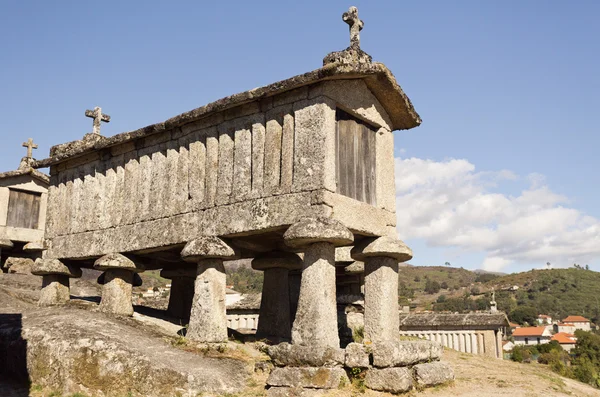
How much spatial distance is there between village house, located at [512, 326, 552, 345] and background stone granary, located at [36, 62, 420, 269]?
71903mm

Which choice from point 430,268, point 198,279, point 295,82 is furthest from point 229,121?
point 430,268

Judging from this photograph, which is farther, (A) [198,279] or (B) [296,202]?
(A) [198,279]

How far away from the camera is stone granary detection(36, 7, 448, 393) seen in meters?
7.54

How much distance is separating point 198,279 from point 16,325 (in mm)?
3076

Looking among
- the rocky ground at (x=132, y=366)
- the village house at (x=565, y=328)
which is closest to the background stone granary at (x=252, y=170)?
the rocky ground at (x=132, y=366)

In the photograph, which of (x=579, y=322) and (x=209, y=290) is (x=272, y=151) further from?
(x=579, y=322)

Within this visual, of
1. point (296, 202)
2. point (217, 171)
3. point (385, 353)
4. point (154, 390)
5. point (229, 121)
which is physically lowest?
point (154, 390)

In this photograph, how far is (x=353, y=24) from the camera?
27.5ft

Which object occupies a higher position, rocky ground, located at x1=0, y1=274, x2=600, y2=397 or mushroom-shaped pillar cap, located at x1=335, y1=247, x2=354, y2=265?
mushroom-shaped pillar cap, located at x1=335, y1=247, x2=354, y2=265

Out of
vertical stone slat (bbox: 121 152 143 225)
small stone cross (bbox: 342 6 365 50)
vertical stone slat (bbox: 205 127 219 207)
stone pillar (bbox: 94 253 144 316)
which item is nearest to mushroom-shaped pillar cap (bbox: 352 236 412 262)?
vertical stone slat (bbox: 205 127 219 207)

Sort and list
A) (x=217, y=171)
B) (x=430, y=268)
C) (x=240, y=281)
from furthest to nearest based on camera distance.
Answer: (x=430, y=268) < (x=240, y=281) < (x=217, y=171)

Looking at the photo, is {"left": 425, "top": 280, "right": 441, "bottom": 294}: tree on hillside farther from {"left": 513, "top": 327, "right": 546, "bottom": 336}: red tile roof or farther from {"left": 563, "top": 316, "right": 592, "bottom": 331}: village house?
{"left": 513, "top": 327, "right": 546, "bottom": 336}: red tile roof

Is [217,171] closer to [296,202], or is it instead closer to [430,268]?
[296,202]

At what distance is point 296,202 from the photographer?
25.3 feet
